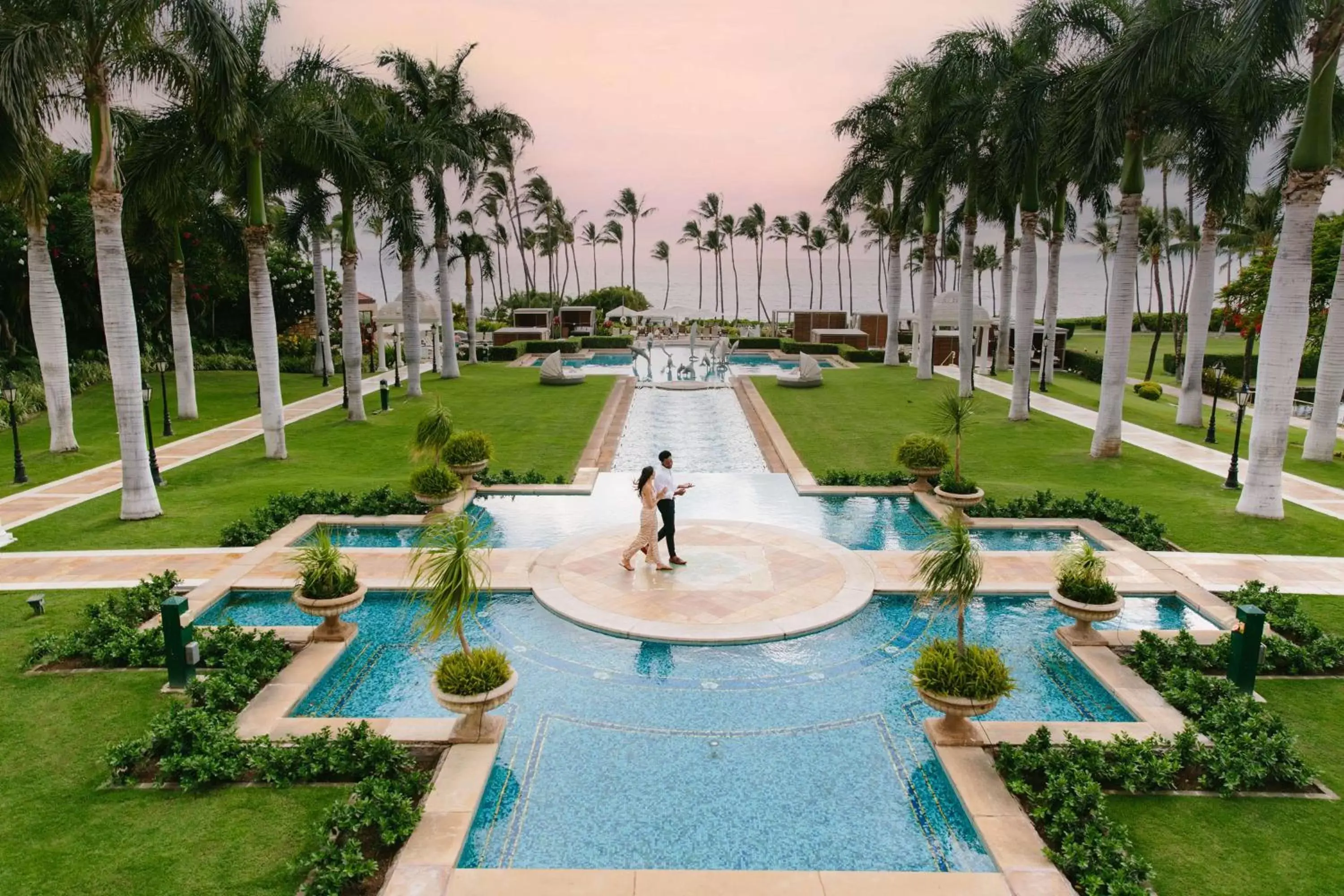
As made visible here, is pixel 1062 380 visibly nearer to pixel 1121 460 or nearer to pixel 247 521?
pixel 1121 460

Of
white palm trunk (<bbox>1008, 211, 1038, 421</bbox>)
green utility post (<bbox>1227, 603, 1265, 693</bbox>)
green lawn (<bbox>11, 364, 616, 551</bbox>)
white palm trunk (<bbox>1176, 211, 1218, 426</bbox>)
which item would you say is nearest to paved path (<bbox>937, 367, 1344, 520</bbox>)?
white palm trunk (<bbox>1008, 211, 1038, 421</bbox>)

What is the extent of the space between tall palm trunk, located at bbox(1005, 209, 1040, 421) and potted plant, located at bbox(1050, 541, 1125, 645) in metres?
16.2

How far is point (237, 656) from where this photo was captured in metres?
10.8

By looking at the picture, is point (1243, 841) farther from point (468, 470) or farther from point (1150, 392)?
point (1150, 392)

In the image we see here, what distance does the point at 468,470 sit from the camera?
64.8ft

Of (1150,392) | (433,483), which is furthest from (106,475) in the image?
(1150,392)

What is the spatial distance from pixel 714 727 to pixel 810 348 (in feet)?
142

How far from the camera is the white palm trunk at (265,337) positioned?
22.3 meters

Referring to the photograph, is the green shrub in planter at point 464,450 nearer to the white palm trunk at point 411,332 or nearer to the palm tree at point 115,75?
the palm tree at point 115,75

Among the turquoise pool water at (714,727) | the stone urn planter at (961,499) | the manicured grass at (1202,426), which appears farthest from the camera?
the manicured grass at (1202,426)

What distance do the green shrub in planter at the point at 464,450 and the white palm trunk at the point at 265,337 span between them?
5.76m

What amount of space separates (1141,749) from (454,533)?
24.3 ft

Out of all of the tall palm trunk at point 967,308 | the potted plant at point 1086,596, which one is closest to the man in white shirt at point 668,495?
the potted plant at point 1086,596

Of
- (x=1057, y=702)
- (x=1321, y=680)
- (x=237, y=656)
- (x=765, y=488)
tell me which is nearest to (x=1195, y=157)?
(x=765, y=488)
